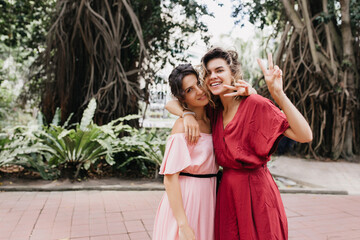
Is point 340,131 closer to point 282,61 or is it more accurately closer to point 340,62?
point 340,62

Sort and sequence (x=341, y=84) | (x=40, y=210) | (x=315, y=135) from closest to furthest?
(x=40, y=210)
(x=341, y=84)
(x=315, y=135)

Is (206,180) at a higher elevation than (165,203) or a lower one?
higher

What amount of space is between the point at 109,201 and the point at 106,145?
3.00 feet

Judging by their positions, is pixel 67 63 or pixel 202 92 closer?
pixel 202 92

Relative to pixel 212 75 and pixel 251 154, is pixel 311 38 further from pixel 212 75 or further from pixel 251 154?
pixel 251 154

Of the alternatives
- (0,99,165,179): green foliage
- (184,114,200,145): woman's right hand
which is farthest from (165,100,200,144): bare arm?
(0,99,165,179): green foliage

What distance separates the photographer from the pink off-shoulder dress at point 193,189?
1.35 meters

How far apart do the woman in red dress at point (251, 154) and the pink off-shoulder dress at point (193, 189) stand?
0.05m

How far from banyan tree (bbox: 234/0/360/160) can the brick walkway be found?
356 centimetres

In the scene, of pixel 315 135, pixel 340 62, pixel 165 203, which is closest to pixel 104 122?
pixel 165 203

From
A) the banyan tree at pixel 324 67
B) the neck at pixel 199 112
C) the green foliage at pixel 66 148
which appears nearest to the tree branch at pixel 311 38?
the banyan tree at pixel 324 67

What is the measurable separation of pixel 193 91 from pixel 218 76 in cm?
15

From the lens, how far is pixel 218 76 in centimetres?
145

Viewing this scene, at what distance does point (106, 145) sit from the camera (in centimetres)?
415
